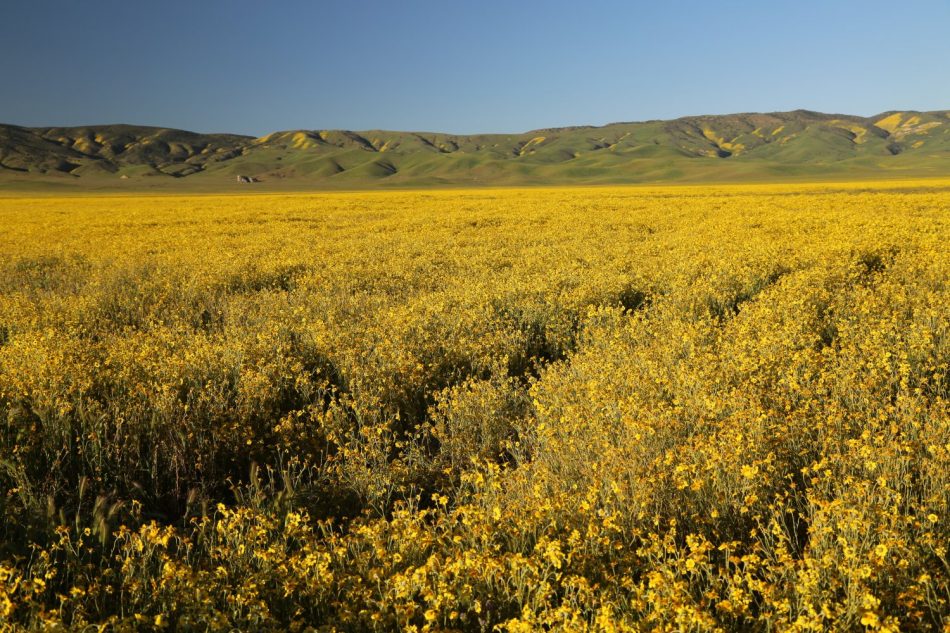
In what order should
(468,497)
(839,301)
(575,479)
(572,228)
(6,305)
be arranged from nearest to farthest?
(575,479) < (468,497) < (839,301) < (6,305) < (572,228)

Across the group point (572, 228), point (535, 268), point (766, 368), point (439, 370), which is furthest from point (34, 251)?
point (766, 368)

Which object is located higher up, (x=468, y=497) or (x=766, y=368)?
(x=766, y=368)

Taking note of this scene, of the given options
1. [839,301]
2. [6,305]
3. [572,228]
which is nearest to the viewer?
[839,301]

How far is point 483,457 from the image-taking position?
4.96 m

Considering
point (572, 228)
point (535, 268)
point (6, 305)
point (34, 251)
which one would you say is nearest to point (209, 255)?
point (34, 251)

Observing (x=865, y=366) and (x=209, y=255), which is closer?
(x=865, y=366)

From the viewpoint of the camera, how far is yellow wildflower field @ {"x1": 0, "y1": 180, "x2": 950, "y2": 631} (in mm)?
2607

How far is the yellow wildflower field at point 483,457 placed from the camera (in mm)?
2607

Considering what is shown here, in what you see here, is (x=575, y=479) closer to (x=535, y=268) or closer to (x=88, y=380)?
(x=88, y=380)

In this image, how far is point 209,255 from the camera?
1530 centimetres

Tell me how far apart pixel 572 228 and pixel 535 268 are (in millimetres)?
9394

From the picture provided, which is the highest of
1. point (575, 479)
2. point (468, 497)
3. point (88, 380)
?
point (88, 380)

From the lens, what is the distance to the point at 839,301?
814cm

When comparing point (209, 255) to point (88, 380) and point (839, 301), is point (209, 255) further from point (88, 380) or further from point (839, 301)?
point (839, 301)
